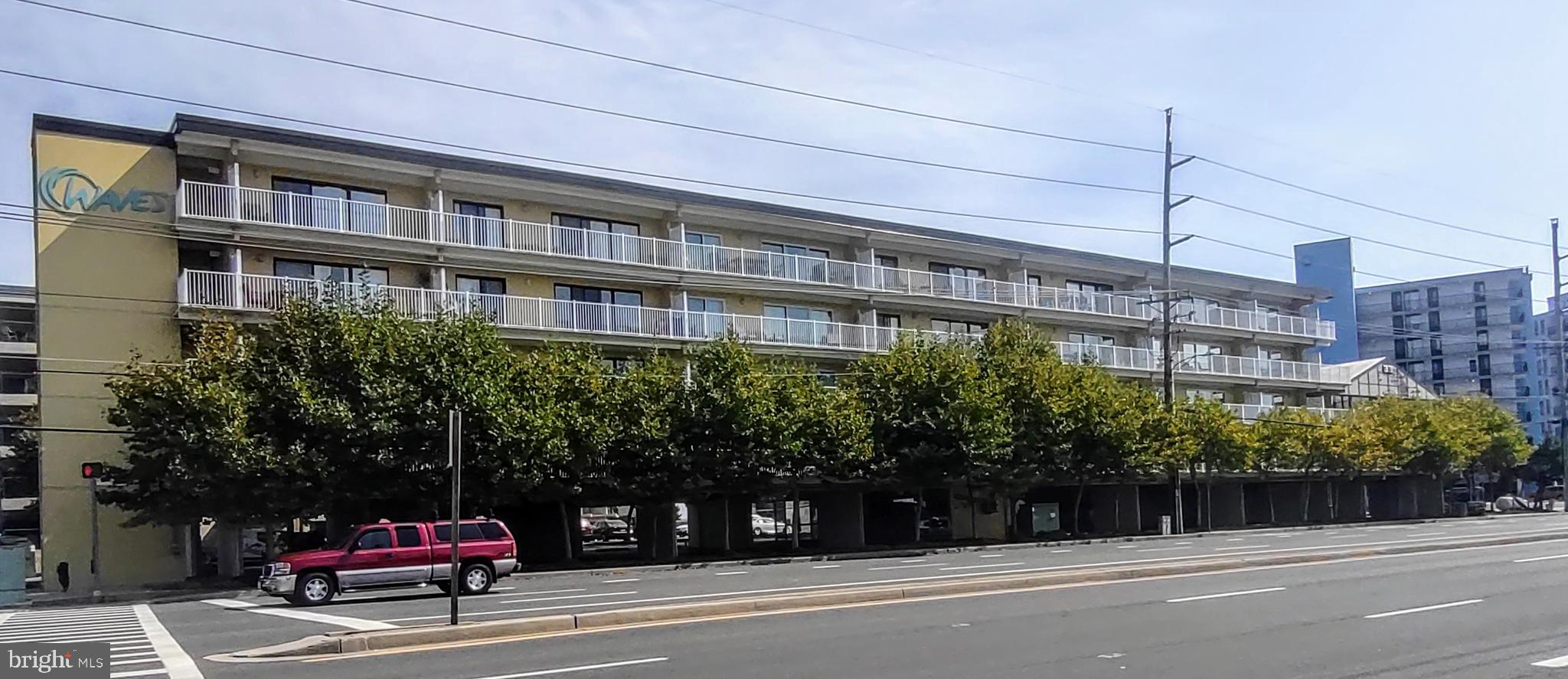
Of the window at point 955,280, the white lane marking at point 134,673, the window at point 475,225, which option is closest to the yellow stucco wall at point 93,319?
the window at point 475,225

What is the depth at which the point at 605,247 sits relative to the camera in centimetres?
4416

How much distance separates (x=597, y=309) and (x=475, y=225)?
4.92 m

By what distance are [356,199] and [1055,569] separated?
79.3 feet

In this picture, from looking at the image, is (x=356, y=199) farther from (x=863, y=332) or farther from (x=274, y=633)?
(x=274, y=633)

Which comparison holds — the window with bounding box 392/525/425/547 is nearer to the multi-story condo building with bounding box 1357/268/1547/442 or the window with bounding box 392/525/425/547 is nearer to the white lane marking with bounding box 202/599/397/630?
the white lane marking with bounding box 202/599/397/630

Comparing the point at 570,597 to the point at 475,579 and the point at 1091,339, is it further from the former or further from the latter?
the point at 1091,339

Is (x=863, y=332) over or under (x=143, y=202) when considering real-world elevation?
under

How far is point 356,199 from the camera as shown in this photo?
39906mm

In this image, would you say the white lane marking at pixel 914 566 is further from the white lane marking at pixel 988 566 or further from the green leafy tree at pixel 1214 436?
the green leafy tree at pixel 1214 436

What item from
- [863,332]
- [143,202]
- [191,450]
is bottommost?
[191,450]

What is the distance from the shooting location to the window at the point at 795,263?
48875mm

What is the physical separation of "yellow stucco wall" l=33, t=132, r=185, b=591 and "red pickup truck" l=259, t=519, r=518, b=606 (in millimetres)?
12278

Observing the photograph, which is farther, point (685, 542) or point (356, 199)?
point (685, 542)

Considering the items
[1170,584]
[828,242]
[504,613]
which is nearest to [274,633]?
[504,613]
